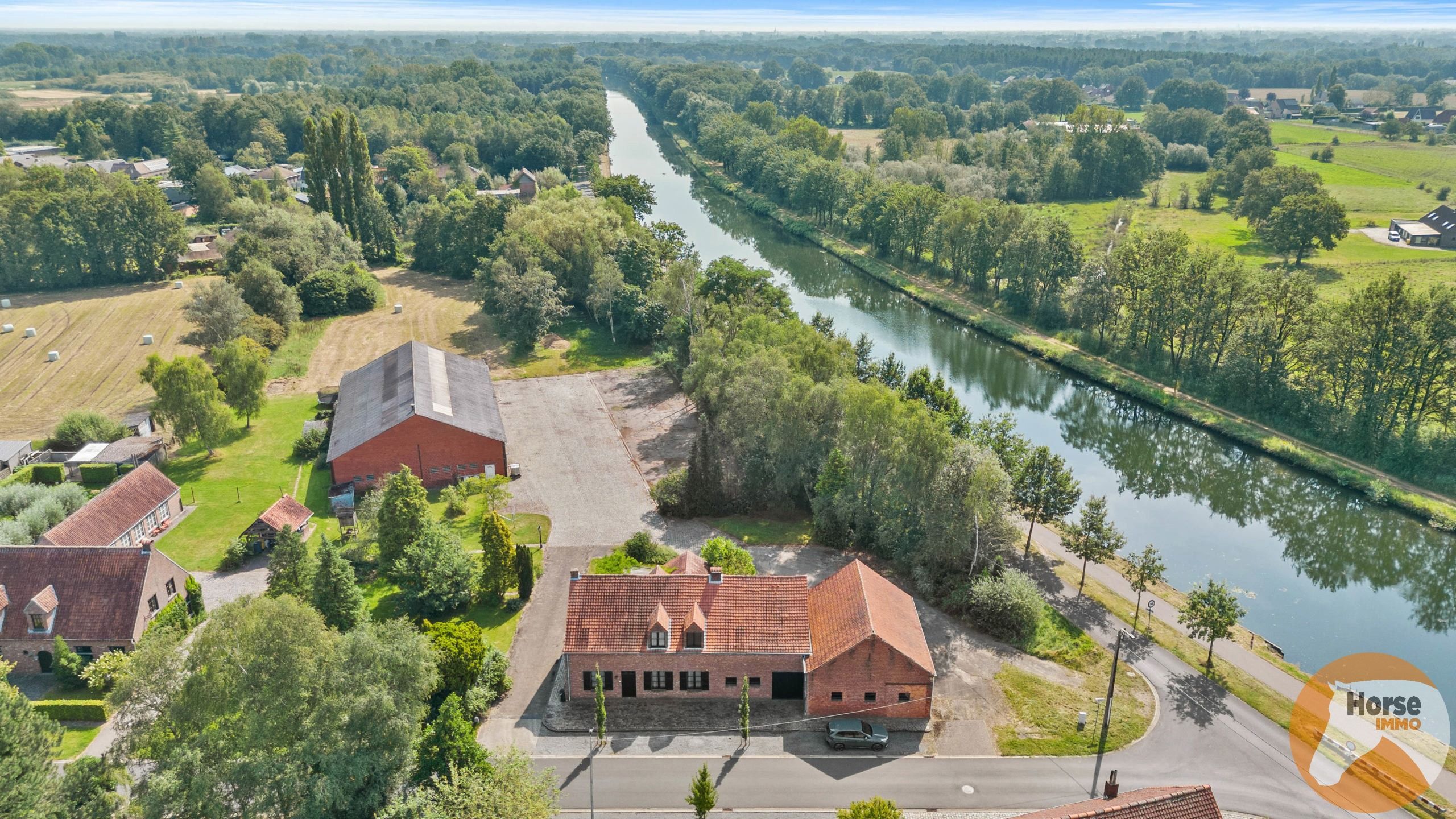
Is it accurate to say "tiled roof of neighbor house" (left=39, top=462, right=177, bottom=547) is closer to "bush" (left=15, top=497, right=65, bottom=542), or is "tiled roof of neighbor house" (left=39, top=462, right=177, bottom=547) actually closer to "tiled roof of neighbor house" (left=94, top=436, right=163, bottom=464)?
"bush" (left=15, top=497, right=65, bottom=542)

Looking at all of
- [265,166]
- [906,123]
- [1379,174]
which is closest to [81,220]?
[265,166]

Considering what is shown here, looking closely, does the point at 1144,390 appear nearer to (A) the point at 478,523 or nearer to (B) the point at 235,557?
(A) the point at 478,523

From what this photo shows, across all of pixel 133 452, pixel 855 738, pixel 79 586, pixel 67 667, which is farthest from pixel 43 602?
pixel 855 738

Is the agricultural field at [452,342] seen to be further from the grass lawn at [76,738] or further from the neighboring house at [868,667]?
the neighboring house at [868,667]

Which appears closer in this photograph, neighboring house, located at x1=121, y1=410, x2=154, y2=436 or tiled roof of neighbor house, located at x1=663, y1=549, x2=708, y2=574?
tiled roof of neighbor house, located at x1=663, y1=549, x2=708, y2=574

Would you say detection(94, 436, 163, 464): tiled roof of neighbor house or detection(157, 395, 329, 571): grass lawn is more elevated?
detection(94, 436, 163, 464): tiled roof of neighbor house

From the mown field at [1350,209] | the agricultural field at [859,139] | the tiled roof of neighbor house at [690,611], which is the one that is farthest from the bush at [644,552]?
the agricultural field at [859,139]

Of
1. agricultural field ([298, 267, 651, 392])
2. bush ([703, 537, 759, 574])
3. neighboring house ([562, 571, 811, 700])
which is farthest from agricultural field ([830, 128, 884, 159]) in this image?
neighboring house ([562, 571, 811, 700])
